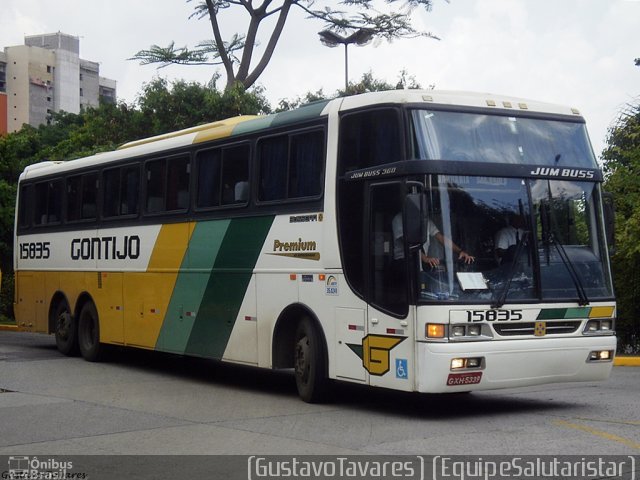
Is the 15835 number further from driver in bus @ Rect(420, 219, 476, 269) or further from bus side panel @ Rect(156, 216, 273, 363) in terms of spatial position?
bus side panel @ Rect(156, 216, 273, 363)

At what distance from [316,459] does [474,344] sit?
2662 mm

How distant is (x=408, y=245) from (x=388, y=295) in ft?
2.14

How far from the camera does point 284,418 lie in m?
11.4

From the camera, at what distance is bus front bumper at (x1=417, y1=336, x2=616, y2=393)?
421 inches

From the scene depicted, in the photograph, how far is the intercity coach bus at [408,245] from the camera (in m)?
10.9

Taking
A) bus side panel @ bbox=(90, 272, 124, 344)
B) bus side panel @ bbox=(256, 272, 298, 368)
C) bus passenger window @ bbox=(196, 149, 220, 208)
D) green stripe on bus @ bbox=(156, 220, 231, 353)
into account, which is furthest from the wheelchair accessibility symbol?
bus side panel @ bbox=(90, 272, 124, 344)

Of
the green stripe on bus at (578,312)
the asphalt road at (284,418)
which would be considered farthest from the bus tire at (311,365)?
the green stripe on bus at (578,312)

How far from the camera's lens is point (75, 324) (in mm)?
19172

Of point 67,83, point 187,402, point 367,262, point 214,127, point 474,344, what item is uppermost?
point 67,83

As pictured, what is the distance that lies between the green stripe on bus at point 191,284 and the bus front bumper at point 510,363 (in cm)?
467

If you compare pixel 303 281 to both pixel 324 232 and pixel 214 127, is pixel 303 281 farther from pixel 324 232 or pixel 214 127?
pixel 214 127

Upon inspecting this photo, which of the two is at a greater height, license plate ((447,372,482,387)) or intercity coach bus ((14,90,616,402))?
intercity coach bus ((14,90,616,402))

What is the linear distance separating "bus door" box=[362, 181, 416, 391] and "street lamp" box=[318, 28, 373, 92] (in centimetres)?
1978

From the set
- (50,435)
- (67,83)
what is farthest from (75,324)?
(67,83)
